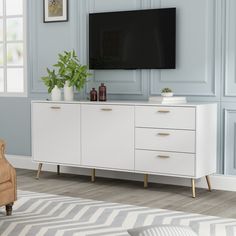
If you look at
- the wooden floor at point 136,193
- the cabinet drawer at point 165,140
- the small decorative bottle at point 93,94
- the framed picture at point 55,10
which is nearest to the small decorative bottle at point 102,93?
the small decorative bottle at point 93,94

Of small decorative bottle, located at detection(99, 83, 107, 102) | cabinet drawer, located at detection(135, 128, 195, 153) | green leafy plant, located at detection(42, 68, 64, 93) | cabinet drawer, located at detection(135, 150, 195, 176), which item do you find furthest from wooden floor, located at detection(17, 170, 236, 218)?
green leafy plant, located at detection(42, 68, 64, 93)

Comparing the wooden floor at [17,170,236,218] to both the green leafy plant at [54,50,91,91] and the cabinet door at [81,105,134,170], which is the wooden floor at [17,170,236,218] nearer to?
the cabinet door at [81,105,134,170]

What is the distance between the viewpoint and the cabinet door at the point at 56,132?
213 inches

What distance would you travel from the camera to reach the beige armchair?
13.1 feet

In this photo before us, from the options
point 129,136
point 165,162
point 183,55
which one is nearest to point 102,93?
point 129,136

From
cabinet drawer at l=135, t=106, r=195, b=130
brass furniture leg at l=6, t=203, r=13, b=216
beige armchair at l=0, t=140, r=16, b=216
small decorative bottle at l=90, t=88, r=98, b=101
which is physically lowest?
brass furniture leg at l=6, t=203, r=13, b=216

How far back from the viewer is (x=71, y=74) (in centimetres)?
Result: 555

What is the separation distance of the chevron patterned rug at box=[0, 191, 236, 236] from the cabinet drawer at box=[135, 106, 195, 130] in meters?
0.82

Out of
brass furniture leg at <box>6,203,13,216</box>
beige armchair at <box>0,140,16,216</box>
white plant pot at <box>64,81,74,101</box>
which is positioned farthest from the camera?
white plant pot at <box>64,81,74,101</box>

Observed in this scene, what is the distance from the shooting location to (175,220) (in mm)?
4047

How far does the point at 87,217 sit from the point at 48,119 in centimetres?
165

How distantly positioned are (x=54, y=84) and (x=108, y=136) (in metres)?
0.84

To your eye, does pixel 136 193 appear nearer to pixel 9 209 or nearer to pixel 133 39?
pixel 9 209

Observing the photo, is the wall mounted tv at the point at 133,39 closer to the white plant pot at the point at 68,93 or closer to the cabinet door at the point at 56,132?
the white plant pot at the point at 68,93
